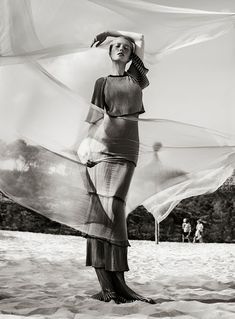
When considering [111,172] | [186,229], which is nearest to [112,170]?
[111,172]

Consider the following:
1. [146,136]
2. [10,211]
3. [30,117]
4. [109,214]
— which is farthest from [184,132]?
[10,211]

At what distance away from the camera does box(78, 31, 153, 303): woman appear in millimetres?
1956

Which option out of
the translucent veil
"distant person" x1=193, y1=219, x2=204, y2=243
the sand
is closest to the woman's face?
the translucent veil

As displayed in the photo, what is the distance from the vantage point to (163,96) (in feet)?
7.57

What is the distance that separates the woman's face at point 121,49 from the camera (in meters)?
2.10

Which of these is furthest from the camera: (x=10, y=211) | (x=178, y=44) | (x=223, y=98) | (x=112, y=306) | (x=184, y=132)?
(x=10, y=211)

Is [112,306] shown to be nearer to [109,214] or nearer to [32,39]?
[109,214]

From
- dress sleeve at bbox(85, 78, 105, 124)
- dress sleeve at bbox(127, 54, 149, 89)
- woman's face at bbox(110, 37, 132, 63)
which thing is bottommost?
dress sleeve at bbox(85, 78, 105, 124)

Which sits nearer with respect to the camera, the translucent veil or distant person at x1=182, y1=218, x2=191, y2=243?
the translucent veil

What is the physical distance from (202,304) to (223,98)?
93 centimetres

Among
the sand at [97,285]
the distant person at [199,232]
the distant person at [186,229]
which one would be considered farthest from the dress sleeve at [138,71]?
the distant person at [199,232]

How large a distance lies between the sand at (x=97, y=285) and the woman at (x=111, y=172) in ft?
0.45

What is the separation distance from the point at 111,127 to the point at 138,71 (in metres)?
0.30

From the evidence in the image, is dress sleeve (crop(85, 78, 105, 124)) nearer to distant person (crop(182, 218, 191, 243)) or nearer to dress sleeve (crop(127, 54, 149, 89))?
dress sleeve (crop(127, 54, 149, 89))
